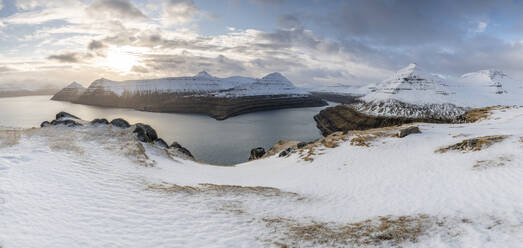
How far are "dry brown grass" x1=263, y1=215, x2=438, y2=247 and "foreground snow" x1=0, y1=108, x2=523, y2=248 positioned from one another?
7 centimetres

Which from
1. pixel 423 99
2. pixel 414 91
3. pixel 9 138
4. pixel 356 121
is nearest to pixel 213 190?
pixel 9 138

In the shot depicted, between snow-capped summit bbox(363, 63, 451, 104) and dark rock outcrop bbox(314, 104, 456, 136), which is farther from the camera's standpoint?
snow-capped summit bbox(363, 63, 451, 104)

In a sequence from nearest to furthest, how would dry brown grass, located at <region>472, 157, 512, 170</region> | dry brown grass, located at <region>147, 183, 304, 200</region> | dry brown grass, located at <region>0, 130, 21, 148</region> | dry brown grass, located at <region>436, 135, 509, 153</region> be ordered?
dry brown grass, located at <region>147, 183, 304, 200</region>, dry brown grass, located at <region>472, 157, 512, 170</region>, dry brown grass, located at <region>436, 135, 509, 153</region>, dry brown grass, located at <region>0, 130, 21, 148</region>

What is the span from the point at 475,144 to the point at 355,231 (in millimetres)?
16709

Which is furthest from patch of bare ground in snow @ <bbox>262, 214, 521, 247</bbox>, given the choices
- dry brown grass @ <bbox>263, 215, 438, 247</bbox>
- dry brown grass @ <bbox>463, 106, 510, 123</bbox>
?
dry brown grass @ <bbox>463, 106, 510, 123</bbox>

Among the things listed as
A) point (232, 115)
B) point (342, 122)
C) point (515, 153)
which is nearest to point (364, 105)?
point (342, 122)

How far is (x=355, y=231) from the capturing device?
8.52 metres

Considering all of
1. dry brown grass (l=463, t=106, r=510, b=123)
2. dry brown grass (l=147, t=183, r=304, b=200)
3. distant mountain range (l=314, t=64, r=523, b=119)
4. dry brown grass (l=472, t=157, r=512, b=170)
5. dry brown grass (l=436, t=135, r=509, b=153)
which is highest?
distant mountain range (l=314, t=64, r=523, b=119)

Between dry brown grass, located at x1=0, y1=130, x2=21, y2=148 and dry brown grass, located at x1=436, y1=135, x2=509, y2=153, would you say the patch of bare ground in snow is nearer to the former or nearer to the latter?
dry brown grass, located at x1=436, y1=135, x2=509, y2=153

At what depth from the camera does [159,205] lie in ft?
33.9

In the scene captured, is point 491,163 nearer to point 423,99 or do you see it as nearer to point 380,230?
point 380,230

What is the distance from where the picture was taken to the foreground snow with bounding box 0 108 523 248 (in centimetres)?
768

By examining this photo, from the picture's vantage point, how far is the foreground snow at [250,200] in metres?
7.68

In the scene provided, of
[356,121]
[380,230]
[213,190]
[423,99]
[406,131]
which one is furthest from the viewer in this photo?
[423,99]
